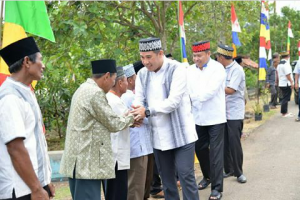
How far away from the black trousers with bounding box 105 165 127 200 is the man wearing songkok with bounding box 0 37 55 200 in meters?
1.36

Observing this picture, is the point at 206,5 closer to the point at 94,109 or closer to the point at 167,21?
the point at 167,21

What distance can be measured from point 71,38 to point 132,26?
2061 millimetres

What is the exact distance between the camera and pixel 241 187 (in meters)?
6.52

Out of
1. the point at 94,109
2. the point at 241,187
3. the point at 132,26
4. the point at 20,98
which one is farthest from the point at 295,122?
the point at 20,98

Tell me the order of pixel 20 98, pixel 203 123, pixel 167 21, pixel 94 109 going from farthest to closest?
1. pixel 167 21
2. pixel 203 123
3. pixel 94 109
4. pixel 20 98

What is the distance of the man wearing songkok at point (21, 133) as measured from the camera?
9.86 ft

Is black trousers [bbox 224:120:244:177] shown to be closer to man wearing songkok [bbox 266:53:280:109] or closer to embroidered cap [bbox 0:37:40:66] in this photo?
embroidered cap [bbox 0:37:40:66]

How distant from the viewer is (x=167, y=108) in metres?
4.66

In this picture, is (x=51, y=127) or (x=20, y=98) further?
(x=51, y=127)

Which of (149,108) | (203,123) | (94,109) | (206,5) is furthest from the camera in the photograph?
(206,5)

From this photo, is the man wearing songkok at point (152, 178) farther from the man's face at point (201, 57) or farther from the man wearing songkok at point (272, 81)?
the man wearing songkok at point (272, 81)

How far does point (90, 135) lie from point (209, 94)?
2.33 metres

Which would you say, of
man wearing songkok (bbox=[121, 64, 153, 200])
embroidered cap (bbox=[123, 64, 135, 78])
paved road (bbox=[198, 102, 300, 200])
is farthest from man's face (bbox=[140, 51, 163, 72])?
paved road (bbox=[198, 102, 300, 200])

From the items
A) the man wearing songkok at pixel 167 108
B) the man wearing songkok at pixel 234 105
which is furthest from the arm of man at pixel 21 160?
the man wearing songkok at pixel 234 105
